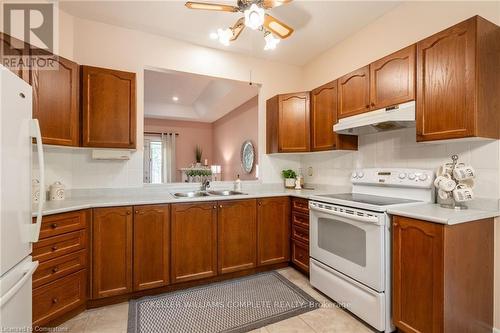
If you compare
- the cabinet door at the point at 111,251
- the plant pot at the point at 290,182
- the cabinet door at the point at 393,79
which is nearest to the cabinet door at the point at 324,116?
the cabinet door at the point at 393,79

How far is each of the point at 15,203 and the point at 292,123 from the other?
2.58 m

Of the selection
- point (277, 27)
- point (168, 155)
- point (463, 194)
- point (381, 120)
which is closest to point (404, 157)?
point (381, 120)

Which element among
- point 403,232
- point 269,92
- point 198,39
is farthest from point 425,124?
point 198,39

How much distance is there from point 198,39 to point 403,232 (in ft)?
9.07

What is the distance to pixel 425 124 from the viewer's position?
179 cm

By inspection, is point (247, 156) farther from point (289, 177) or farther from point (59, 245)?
point (59, 245)

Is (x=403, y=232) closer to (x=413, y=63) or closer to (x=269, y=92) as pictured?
(x=413, y=63)

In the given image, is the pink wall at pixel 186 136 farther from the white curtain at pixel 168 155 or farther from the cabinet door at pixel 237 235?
the cabinet door at pixel 237 235

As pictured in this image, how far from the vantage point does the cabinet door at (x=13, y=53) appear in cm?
168

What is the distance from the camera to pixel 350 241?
1976mm

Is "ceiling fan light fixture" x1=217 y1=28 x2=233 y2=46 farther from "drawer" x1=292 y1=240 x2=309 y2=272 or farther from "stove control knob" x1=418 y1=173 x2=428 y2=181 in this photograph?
"drawer" x1=292 y1=240 x2=309 y2=272

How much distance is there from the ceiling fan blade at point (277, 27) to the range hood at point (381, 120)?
37.9 inches

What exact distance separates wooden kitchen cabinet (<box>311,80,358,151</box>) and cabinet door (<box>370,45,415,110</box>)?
18.2 inches

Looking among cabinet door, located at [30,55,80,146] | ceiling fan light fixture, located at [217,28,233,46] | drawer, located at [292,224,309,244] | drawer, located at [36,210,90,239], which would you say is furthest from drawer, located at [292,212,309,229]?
cabinet door, located at [30,55,80,146]
